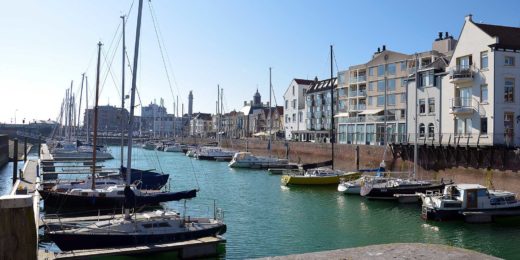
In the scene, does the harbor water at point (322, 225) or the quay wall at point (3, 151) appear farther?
the quay wall at point (3, 151)

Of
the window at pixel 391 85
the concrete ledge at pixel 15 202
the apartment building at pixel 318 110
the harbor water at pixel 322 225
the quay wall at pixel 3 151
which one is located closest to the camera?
the concrete ledge at pixel 15 202

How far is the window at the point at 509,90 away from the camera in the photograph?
45469mm

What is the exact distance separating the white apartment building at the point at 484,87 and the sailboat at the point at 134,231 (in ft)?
108

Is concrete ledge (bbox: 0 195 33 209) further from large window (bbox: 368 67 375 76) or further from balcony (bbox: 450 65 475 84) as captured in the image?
Answer: large window (bbox: 368 67 375 76)

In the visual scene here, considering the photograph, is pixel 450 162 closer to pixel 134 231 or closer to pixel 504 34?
pixel 504 34

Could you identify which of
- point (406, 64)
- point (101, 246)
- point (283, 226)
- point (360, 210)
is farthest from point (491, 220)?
point (406, 64)

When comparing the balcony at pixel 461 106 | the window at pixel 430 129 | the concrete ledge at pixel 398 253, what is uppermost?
the balcony at pixel 461 106

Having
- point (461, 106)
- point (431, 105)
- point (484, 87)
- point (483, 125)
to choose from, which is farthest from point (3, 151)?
point (484, 87)

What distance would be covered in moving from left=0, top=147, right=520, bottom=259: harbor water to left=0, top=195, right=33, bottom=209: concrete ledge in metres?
18.6

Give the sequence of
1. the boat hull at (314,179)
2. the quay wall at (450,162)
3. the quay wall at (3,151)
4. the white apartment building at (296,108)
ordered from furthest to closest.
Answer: the white apartment building at (296,108) < the quay wall at (3,151) < the boat hull at (314,179) < the quay wall at (450,162)

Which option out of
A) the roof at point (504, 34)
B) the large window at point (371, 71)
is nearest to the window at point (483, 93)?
the roof at point (504, 34)

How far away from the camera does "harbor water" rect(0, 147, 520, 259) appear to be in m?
26.8

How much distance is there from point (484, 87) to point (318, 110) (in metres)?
59.1

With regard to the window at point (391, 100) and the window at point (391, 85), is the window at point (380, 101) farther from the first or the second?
the window at point (391, 85)
